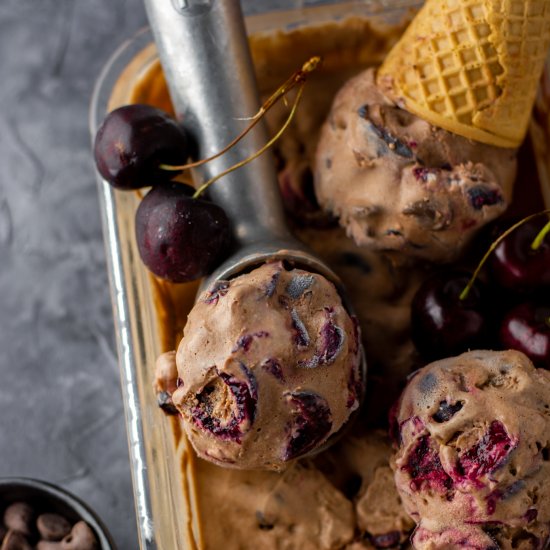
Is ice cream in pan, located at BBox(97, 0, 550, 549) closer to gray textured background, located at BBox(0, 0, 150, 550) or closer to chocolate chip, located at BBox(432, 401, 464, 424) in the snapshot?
chocolate chip, located at BBox(432, 401, 464, 424)

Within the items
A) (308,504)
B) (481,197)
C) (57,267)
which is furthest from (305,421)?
(57,267)

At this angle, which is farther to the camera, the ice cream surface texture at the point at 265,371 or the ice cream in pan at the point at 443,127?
the ice cream in pan at the point at 443,127

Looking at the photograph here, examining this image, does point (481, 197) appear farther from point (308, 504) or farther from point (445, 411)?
point (308, 504)

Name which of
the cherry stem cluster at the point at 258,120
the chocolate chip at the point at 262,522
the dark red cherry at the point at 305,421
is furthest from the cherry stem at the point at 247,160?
the chocolate chip at the point at 262,522

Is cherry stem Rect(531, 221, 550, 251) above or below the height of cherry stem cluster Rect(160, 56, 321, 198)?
below

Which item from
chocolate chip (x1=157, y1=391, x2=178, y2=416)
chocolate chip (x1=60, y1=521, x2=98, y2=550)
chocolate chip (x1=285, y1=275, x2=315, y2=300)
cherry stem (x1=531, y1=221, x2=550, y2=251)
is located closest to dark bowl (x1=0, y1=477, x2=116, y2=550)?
chocolate chip (x1=60, y1=521, x2=98, y2=550)

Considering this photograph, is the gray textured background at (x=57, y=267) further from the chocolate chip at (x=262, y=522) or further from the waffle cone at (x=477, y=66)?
the waffle cone at (x=477, y=66)
